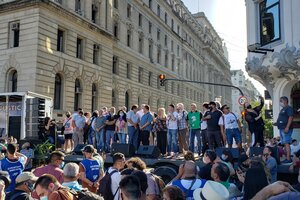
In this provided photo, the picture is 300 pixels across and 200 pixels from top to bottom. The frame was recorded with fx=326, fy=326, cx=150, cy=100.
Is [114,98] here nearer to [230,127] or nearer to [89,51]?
[89,51]

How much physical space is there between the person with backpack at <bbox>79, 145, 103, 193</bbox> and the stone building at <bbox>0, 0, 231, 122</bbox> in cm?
1765

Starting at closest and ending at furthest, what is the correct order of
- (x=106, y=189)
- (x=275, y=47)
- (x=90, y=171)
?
(x=106, y=189), (x=90, y=171), (x=275, y=47)

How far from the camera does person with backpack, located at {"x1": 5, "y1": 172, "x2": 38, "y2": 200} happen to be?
178 inches

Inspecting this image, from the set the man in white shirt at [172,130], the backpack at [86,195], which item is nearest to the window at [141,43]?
the man in white shirt at [172,130]

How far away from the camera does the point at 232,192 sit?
16.5ft

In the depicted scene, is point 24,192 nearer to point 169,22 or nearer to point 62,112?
point 62,112

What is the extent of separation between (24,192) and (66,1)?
24.9 meters

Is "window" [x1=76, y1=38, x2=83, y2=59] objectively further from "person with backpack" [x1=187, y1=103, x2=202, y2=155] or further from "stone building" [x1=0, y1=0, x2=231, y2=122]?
"person with backpack" [x1=187, y1=103, x2=202, y2=155]

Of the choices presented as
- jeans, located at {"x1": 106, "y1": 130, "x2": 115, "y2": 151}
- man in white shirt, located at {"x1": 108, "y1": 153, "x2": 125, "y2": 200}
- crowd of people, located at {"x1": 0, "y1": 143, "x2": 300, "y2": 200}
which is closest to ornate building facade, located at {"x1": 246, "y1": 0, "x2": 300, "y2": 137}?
jeans, located at {"x1": 106, "y1": 130, "x2": 115, "y2": 151}

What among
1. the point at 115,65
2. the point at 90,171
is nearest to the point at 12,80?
the point at 115,65

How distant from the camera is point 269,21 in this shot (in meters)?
15.7

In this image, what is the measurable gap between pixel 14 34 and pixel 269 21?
19443mm

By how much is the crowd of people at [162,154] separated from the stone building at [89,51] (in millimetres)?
10612

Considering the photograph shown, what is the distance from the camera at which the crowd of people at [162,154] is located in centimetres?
423
